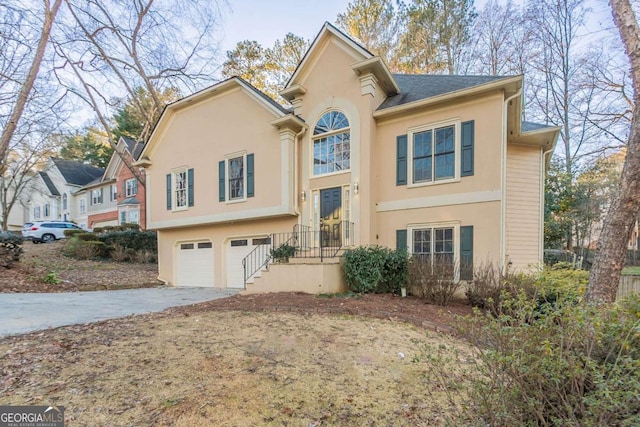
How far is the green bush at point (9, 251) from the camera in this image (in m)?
11.2

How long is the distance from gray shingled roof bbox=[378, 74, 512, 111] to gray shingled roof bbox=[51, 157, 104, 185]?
34.4 m

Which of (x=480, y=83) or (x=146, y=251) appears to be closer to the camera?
(x=480, y=83)

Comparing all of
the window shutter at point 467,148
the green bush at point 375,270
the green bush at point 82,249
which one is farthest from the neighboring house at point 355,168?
the green bush at point 82,249

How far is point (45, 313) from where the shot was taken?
6.31 meters

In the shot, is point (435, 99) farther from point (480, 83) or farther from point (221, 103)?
point (221, 103)

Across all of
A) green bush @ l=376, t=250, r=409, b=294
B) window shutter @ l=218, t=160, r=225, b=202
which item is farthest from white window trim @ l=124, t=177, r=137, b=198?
green bush @ l=376, t=250, r=409, b=294

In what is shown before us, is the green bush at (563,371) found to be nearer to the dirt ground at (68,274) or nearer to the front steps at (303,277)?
the front steps at (303,277)

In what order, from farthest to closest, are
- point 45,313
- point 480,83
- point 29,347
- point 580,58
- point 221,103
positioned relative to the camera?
point 580,58
point 221,103
point 480,83
point 45,313
point 29,347

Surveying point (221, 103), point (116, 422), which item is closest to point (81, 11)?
point (221, 103)

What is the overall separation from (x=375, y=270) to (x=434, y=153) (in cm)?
362

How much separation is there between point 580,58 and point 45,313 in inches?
998

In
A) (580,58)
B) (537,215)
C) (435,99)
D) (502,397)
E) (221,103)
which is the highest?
(580,58)

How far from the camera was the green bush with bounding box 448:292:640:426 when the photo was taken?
175 centimetres

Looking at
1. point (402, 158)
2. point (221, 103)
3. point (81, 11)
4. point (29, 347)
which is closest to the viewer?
point (29, 347)
